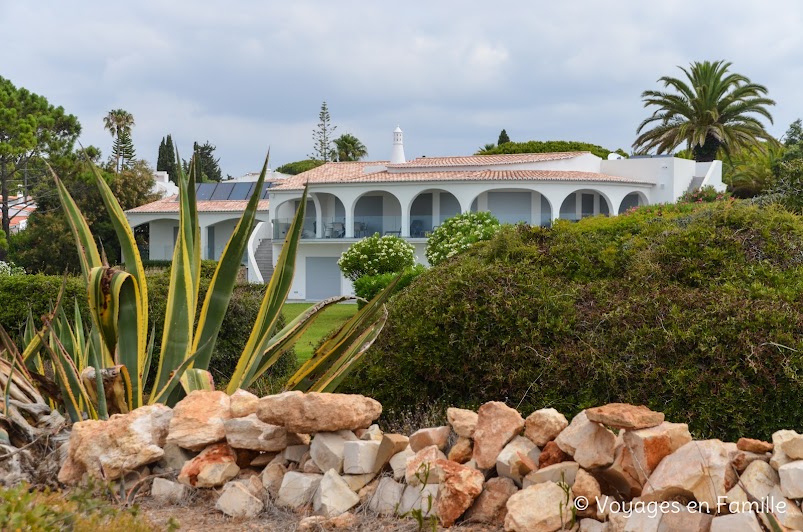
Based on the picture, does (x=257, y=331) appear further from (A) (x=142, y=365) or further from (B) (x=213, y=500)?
(B) (x=213, y=500)

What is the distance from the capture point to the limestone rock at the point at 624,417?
148 inches

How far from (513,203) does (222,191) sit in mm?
16171

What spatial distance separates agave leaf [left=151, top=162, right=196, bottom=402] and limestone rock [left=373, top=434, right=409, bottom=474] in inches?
57.5

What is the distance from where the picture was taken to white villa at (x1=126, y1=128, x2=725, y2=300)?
1427 inches

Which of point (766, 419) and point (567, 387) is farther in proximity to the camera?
point (567, 387)

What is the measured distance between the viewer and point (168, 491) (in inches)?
171

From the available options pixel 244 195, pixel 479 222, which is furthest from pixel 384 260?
pixel 244 195

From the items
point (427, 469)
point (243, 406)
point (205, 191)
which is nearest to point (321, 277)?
point (205, 191)

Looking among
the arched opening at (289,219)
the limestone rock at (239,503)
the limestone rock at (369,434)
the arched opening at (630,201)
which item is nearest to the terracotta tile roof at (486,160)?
the arched opening at (630,201)

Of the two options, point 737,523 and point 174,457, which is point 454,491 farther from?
point 174,457

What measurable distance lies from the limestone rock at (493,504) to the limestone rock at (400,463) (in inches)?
14.2

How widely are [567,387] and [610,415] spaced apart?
183 cm

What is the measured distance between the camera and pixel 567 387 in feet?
18.2

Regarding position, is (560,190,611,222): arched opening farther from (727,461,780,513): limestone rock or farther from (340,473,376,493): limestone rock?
(727,461,780,513): limestone rock
